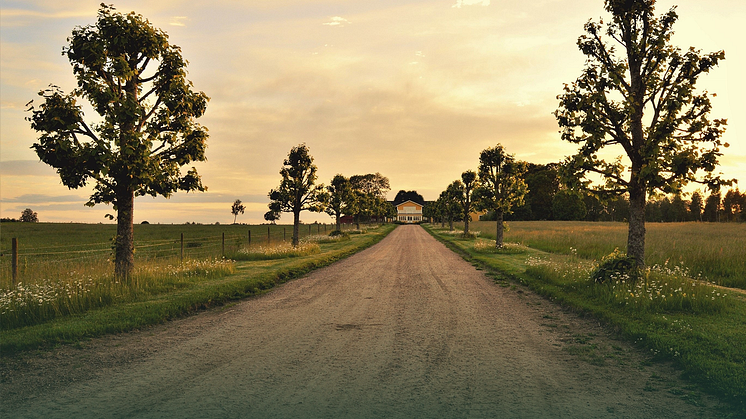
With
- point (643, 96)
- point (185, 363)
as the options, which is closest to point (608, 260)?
point (643, 96)

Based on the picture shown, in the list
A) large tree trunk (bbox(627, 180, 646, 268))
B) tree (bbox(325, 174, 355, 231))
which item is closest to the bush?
large tree trunk (bbox(627, 180, 646, 268))

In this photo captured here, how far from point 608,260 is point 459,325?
6774mm

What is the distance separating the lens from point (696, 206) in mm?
133000

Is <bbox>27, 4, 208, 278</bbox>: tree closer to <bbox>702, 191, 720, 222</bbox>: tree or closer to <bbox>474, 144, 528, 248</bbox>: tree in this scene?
<bbox>474, 144, 528, 248</bbox>: tree

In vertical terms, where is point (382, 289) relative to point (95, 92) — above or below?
below

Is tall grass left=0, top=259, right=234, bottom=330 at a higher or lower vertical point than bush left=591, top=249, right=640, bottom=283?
lower

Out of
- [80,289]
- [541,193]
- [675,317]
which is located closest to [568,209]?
[541,193]

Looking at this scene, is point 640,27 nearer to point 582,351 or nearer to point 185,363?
point 582,351

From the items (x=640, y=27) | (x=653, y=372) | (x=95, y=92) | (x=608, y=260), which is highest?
(x=640, y=27)

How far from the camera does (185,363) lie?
6.79m

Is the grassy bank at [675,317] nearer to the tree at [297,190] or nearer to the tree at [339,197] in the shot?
the tree at [297,190]

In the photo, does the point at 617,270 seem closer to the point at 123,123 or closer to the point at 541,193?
the point at 123,123

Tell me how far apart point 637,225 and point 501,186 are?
19107 mm

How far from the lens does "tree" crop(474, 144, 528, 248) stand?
103ft
